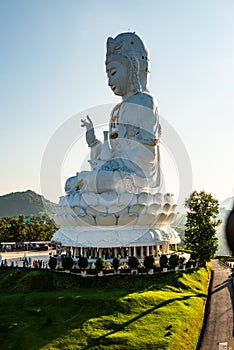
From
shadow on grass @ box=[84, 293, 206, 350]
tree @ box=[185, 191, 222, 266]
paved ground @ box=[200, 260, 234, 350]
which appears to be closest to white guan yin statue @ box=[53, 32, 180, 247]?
tree @ box=[185, 191, 222, 266]

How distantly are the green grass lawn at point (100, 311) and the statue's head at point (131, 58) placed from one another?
15.9 m

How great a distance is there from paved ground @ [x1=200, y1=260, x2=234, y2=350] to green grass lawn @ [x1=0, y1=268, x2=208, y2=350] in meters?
0.49

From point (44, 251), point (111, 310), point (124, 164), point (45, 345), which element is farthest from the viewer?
point (44, 251)

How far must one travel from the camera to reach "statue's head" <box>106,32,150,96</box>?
31.7 m

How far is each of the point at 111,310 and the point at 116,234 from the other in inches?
351

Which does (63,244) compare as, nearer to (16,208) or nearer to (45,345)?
(45,345)

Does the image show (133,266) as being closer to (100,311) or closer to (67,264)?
(67,264)

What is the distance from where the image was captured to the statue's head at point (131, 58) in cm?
3170

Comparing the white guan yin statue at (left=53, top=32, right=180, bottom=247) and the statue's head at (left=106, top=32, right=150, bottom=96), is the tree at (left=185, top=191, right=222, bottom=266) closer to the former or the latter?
the white guan yin statue at (left=53, top=32, right=180, bottom=247)

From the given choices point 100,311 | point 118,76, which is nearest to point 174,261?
point 100,311

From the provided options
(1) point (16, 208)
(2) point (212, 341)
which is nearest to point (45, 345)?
(2) point (212, 341)

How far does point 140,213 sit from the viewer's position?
27188 mm

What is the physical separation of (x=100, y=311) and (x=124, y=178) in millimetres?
11668

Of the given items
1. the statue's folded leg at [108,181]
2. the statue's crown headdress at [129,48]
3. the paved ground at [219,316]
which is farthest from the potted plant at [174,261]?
the statue's crown headdress at [129,48]
